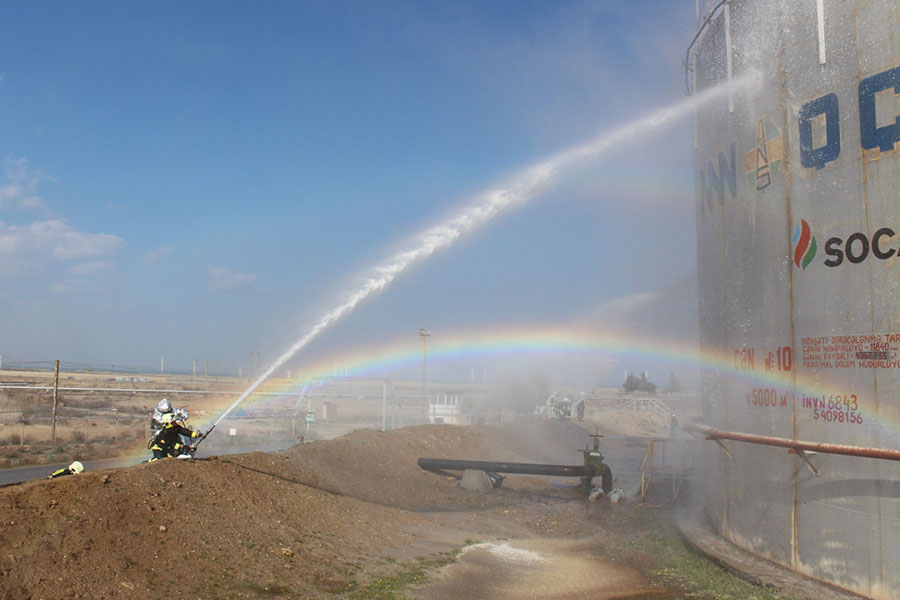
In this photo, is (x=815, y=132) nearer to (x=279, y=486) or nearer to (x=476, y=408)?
(x=279, y=486)

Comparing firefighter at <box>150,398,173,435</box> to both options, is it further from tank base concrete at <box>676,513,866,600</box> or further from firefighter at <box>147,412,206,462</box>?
tank base concrete at <box>676,513,866,600</box>

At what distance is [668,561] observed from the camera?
11.2 metres

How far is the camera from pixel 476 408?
4744cm

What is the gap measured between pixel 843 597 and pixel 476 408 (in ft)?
130

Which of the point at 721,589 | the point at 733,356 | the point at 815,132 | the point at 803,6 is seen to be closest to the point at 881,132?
the point at 815,132

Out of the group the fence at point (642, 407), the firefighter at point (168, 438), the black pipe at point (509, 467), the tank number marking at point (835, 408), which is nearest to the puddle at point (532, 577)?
the tank number marking at point (835, 408)

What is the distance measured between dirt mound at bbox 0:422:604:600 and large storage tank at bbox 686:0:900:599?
626cm

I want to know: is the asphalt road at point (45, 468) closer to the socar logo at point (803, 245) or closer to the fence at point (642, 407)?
the socar logo at point (803, 245)

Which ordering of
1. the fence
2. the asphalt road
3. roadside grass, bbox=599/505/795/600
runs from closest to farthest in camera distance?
roadside grass, bbox=599/505/795/600 < the asphalt road < the fence

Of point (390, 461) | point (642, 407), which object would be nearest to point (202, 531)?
point (390, 461)

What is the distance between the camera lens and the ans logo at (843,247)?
779 cm

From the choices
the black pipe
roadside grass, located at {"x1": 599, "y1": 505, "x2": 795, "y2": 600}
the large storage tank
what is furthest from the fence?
the large storage tank

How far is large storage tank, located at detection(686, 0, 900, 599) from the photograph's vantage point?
780 centimetres

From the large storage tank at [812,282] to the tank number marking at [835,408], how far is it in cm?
2
